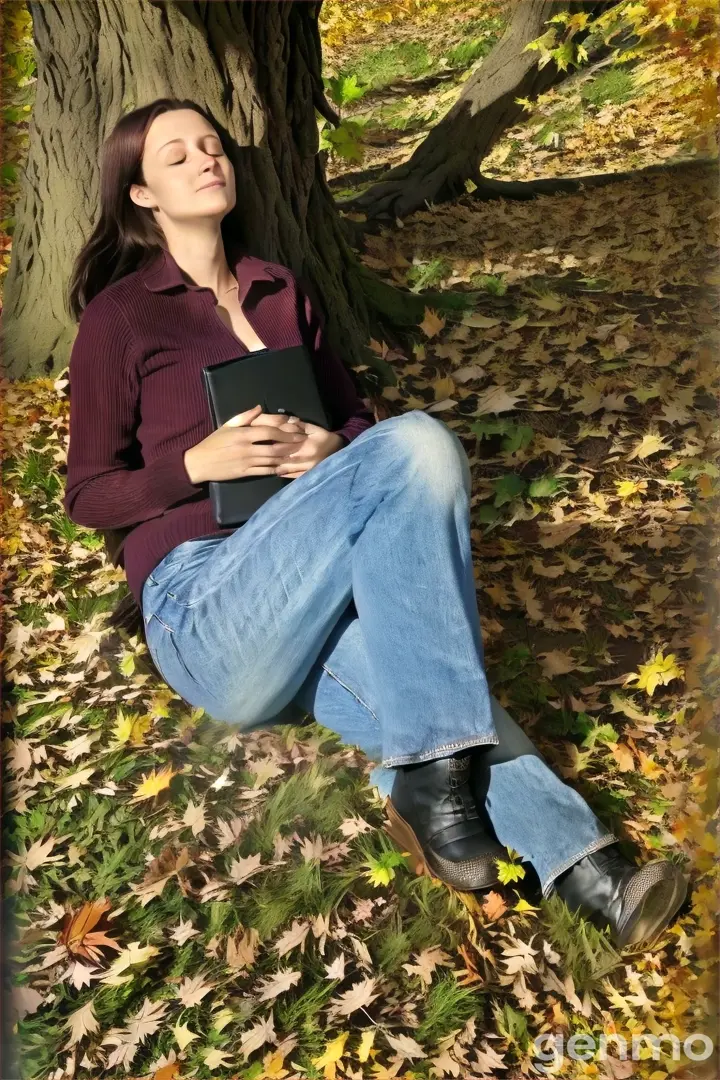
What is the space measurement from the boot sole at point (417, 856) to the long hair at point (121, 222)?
1728mm

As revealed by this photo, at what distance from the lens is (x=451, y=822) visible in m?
2.16

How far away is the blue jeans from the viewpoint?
2135 mm

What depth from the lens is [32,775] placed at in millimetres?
2646

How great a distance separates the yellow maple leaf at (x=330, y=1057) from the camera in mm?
2012

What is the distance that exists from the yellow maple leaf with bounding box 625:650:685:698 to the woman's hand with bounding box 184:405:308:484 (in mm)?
1292

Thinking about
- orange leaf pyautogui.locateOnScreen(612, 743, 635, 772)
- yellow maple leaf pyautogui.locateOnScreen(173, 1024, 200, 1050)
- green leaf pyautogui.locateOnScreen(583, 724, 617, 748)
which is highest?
green leaf pyautogui.locateOnScreen(583, 724, 617, 748)

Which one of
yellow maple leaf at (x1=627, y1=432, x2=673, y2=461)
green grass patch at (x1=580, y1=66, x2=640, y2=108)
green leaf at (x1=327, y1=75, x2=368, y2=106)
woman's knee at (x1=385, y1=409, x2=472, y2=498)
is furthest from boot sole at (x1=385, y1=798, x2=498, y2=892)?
green grass patch at (x1=580, y1=66, x2=640, y2=108)

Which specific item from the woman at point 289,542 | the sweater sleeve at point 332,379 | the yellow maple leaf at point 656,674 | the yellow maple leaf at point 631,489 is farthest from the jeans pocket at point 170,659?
the yellow maple leaf at point 631,489

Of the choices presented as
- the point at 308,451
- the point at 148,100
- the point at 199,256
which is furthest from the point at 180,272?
the point at 148,100

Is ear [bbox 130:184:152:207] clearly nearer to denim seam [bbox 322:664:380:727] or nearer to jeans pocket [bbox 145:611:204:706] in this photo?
jeans pocket [bbox 145:611:204:706]

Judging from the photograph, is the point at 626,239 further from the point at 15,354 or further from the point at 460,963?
the point at 460,963

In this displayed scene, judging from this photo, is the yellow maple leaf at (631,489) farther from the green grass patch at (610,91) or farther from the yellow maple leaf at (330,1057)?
the green grass patch at (610,91)

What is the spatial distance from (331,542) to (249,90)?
1.93 metres

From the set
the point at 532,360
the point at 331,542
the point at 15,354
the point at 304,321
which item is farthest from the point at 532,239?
the point at 331,542
